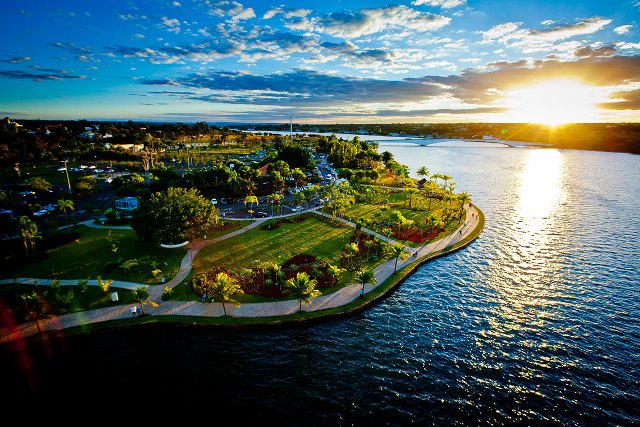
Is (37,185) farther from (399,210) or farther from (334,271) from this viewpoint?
(399,210)

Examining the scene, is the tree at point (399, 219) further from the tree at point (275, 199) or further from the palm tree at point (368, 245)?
the tree at point (275, 199)

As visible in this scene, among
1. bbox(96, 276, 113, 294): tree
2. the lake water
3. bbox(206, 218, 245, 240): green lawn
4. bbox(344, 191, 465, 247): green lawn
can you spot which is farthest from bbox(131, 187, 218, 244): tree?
bbox(344, 191, 465, 247): green lawn

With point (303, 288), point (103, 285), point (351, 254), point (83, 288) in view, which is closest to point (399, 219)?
point (351, 254)

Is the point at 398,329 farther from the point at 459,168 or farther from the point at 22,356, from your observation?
the point at 459,168

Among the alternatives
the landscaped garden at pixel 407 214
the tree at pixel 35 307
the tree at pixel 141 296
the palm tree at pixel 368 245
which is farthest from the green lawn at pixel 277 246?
the tree at pixel 35 307

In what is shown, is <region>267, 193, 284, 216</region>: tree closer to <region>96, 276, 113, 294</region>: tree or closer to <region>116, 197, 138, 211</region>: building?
<region>116, 197, 138, 211</region>: building

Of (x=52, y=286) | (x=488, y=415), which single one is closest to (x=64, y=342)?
(x=52, y=286)
